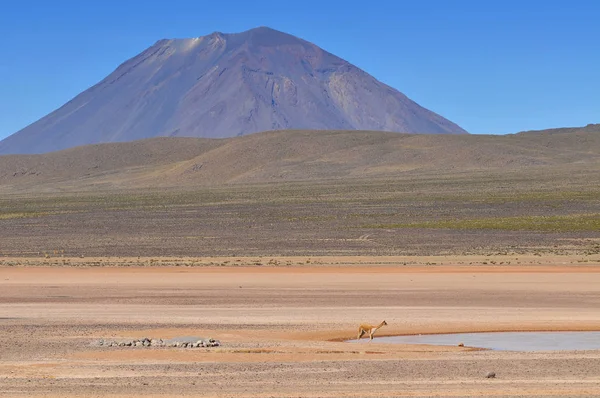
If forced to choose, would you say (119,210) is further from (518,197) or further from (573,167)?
(573,167)

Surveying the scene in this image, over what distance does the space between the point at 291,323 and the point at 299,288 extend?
331 inches

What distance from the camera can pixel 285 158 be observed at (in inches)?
5394

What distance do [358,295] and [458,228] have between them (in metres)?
26.2

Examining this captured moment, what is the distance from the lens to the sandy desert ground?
47.5 feet

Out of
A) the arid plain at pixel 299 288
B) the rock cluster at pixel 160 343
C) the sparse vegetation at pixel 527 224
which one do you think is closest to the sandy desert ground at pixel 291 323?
the arid plain at pixel 299 288

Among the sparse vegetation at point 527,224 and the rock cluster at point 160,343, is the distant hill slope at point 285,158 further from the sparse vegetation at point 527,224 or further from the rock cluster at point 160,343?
the rock cluster at point 160,343

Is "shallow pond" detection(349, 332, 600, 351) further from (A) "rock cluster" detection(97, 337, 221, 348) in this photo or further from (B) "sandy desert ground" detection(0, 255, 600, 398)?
(A) "rock cluster" detection(97, 337, 221, 348)

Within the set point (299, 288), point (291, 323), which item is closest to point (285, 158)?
point (299, 288)

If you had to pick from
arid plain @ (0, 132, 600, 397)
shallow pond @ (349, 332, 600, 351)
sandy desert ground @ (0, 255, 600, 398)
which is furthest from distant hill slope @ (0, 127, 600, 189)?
shallow pond @ (349, 332, 600, 351)

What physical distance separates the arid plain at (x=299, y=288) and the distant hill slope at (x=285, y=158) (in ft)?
120

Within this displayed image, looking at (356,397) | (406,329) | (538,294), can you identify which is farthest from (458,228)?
(356,397)

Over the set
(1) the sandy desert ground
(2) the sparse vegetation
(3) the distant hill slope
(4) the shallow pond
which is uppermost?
Answer: (3) the distant hill slope

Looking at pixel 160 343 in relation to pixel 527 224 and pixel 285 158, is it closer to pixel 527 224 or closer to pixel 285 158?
pixel 527 224

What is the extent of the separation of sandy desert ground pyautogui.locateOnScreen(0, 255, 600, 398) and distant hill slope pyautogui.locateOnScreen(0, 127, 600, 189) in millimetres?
81586
